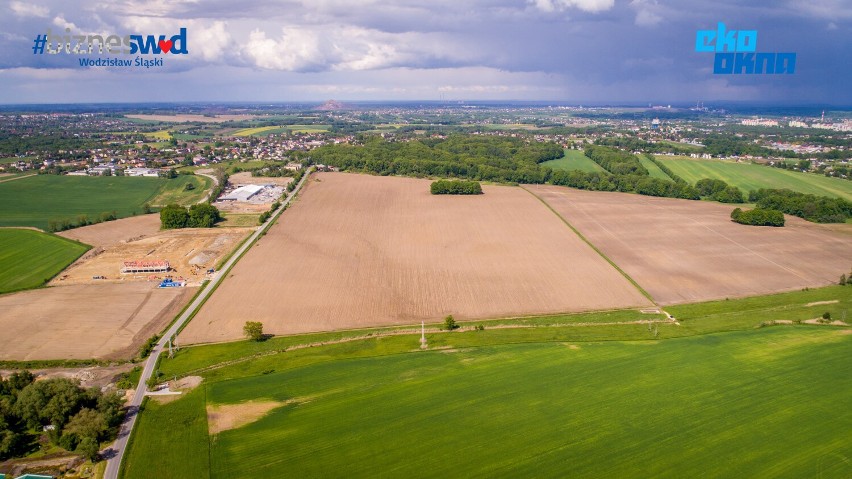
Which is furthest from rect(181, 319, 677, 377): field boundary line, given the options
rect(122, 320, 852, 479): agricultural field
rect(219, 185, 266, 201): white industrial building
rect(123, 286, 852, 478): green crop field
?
rect(219, 185, 266, 201): white industrial building

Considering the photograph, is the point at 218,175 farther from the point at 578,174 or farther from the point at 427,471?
the point at 427,471

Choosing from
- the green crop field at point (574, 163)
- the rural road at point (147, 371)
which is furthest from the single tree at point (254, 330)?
the green crop field at point (574, 163)

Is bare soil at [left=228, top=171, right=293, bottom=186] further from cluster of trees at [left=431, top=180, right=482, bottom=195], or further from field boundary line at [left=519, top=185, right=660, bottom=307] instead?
field boundary line at [left=519, top=185, right=660, bottom=307]

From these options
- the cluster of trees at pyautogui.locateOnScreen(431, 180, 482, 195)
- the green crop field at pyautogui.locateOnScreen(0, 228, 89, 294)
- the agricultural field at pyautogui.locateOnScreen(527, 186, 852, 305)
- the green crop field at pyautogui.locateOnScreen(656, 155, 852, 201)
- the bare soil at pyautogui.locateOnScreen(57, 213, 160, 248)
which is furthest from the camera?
the green crop field at pyautogui.locateOnScreen(656, 155, 852, 201)

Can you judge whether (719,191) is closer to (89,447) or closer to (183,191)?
(183,191)

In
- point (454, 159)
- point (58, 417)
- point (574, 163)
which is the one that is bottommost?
point (58, 417)

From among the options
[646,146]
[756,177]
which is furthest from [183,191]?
[646,146]
